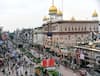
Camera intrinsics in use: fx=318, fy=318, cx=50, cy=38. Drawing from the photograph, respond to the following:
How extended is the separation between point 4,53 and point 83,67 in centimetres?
2312

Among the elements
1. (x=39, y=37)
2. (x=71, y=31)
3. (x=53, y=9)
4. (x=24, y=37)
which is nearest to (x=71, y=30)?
(x=71, y=31)

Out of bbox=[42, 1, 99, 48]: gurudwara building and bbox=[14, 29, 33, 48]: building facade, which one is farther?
bbox=[14, 29, 33, 48]: building facade

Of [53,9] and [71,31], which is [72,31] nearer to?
[71,31]

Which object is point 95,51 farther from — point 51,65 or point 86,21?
point 86,21

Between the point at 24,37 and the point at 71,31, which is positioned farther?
the point at 24,37

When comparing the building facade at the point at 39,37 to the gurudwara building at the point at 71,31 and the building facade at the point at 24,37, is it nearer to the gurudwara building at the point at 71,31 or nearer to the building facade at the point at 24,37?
the building facade at the point at 24,37

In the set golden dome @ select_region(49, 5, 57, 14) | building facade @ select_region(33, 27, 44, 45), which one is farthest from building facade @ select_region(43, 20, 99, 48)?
building facade @ select_region(33, 27, 44, 45)

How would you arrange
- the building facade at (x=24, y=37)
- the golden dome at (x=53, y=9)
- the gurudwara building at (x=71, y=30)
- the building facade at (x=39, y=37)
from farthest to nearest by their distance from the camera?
the building facade at (x=24, y=37), the building facade at (x=39, y=37), the golden dome at (x=53, y=9), the gurudwara building at (x=71, y=30)

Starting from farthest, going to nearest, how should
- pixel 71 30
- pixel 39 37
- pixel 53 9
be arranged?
1. pixel 39 37
2. pixel 53 9
3. pixel 71 30

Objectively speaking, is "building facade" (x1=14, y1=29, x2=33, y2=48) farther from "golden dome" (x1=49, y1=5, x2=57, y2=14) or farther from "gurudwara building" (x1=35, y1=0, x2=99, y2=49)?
"gurudwara building" (x1=35, y1=0, x2=99, y2=49)

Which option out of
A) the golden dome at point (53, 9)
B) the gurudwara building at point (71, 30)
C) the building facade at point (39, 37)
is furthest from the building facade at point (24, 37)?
the gurudwara building at point (71, 30)

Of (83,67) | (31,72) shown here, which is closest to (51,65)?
(31,72)

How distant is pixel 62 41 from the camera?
8281 cm

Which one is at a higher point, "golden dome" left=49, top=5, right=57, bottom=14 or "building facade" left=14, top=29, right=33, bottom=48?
"golden dome" left=49, top=5, right=57, bottom=14
